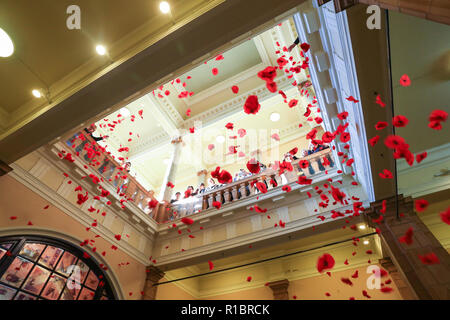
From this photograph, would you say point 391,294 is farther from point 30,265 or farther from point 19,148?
point 19,148

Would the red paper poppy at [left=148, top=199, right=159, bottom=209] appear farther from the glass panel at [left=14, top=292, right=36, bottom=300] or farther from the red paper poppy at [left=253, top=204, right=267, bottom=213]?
the glass panel at [left=14, top=292, right=36, bottom=300]

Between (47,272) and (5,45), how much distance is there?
132 inches

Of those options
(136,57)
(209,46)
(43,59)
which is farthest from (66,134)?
(209,46)

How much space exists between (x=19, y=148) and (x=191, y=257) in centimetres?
365

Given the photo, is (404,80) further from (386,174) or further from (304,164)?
(304,164)

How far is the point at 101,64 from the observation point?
3.23 meters

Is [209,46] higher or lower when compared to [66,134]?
lower

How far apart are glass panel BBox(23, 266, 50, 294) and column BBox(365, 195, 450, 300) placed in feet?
16.9

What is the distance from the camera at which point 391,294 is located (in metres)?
5.16

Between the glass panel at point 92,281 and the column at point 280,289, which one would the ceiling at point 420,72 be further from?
the glass panel at point 92,281

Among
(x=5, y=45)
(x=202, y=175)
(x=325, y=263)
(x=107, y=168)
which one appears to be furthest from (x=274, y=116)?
(x=5, y=45)

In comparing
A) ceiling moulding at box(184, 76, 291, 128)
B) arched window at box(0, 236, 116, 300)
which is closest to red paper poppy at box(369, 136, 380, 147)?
arched window at box(0, 236, 116, 300)

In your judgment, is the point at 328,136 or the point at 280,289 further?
the point at 280,289

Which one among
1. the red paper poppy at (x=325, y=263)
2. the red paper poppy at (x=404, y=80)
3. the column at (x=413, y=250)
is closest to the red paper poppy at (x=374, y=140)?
the red paper poppy at (x=404, y=80)
